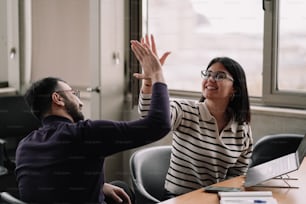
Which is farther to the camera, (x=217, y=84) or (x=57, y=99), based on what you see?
(x=217, y=84)

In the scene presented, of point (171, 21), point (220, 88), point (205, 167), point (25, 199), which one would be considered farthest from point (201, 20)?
point (25, 199)

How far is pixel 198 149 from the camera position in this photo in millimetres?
2248

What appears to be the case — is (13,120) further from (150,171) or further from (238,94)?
(238,94)

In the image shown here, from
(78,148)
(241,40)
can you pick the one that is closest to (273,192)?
(78,148)

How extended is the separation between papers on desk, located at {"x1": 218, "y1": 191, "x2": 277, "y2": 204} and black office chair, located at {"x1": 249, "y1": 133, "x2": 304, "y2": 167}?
0.87 m

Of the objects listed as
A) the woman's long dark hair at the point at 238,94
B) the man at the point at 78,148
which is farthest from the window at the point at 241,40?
the man at the point at 78,148

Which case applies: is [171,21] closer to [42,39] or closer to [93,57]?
[93,57]

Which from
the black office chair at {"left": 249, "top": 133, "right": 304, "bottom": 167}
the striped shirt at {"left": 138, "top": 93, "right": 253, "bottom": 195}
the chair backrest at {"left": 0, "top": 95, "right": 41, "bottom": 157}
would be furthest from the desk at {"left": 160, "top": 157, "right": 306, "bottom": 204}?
the chair backrest at {"left": 0, "top": 95, "right": 41, "bottom": 157}

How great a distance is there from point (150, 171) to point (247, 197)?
0.67m

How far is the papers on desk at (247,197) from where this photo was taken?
1.77 meters

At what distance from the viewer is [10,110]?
355cm

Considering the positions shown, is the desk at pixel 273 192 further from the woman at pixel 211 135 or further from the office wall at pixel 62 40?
the office wall at pixel 62 40

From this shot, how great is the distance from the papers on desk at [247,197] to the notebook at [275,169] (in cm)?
12

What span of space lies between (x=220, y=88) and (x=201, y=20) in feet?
4.29
